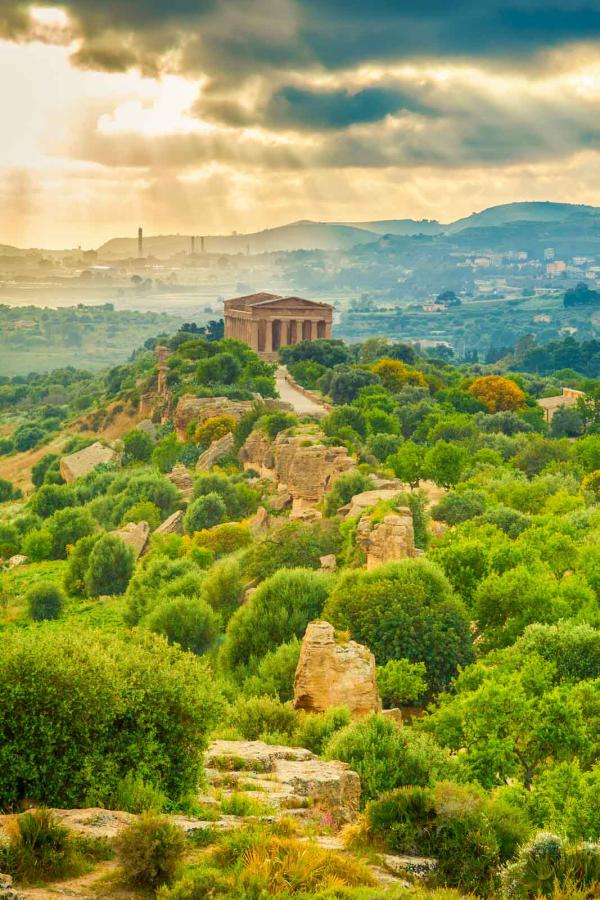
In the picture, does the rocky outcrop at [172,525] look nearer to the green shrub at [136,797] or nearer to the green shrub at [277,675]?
the green shrub at [277,675]

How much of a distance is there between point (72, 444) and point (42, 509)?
19.6 meters

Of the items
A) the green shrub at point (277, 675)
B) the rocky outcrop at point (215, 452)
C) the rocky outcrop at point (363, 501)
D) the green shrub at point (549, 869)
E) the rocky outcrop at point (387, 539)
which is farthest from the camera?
the rocky outcrop at point (215, 452)

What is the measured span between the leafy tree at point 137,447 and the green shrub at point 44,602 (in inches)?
990

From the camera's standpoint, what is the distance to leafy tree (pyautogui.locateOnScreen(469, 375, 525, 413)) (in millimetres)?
73000

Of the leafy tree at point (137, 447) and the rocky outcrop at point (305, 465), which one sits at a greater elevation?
the rocky outcrop at point (305, 465)

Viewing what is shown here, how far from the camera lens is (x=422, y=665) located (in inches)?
930

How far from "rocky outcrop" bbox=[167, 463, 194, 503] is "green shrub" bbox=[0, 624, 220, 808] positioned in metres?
37.2

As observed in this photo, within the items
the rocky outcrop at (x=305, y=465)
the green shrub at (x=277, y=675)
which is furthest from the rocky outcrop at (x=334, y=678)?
the rocky outcrop at (x=305, y=465)

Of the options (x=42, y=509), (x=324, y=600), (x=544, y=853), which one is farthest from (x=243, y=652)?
(x=42, y=509)

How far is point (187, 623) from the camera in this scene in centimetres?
2998

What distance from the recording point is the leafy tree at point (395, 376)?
245 feet

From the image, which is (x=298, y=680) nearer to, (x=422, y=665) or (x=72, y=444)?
(x=422, y=665)

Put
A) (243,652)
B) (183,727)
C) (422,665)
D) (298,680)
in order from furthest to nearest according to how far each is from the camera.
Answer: (243,652) → (422,665) → (298,680) → (183,727)

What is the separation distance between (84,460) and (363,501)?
Result: 34570 mm
